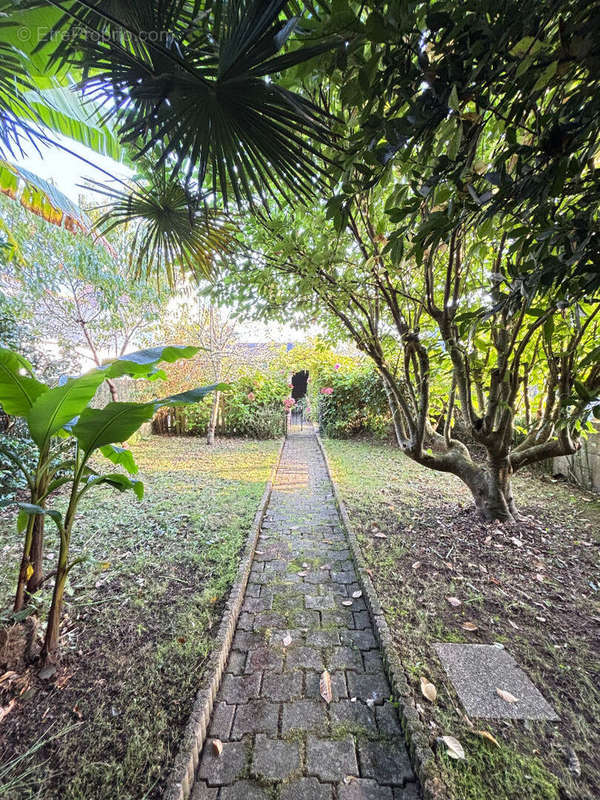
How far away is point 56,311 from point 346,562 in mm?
7771

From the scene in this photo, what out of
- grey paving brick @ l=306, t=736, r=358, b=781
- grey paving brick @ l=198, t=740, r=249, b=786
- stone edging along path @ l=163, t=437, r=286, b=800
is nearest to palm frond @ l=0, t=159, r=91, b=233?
stone edging along path @ l=163, t=437, r=286, b=800

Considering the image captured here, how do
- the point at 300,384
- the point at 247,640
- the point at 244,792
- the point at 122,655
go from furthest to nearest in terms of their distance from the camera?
the point at 300,384 → the point at 247,640 → the point at 122,655 → the point at 244,792

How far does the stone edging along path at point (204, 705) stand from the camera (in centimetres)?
133

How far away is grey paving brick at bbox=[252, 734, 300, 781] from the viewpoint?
1422 millimetres

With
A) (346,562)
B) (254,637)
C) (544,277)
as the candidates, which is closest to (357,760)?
(254,637)

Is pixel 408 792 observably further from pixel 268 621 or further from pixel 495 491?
pixel 495 491

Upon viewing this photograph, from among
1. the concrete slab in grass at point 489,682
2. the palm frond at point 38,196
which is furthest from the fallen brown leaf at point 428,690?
the palm frond at point 38,196

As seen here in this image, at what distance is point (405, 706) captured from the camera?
1.65 meters

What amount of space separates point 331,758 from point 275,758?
0.26m

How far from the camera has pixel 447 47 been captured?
94 centimetres

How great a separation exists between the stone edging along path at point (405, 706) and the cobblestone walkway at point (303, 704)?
7cm

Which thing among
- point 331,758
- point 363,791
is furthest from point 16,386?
point 363,791

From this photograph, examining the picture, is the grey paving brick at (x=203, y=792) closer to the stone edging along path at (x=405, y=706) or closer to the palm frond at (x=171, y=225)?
the stone edging along path at (x=405, y=706)

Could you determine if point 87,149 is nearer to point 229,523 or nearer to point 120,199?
point 120,199
